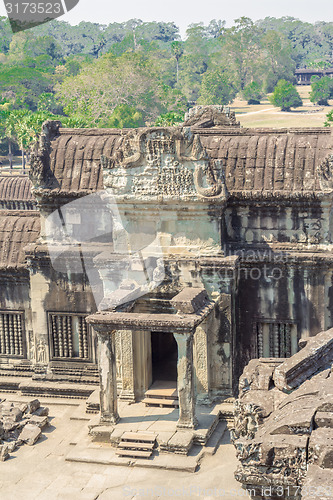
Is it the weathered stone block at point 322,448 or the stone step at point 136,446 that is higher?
the weathered stone block at point 322,448

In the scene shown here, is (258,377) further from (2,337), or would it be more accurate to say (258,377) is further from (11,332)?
(2,337)

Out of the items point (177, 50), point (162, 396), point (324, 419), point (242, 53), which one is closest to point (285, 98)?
point (242, 53)

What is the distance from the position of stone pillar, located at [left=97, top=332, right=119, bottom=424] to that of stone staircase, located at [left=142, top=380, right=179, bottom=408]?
1.60 m

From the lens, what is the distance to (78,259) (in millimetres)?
21219

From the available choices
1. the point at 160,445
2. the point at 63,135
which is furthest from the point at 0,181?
the point at 160,445

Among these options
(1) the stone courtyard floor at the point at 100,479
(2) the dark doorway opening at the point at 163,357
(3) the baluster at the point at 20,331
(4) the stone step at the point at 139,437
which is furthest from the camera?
(3) the baluster at the point at 20,331

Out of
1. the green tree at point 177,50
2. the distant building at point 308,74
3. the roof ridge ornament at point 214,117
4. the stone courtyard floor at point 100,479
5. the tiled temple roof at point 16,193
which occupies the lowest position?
the stone courtyard floor at point 100,479

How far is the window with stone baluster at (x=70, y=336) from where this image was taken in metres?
21.9

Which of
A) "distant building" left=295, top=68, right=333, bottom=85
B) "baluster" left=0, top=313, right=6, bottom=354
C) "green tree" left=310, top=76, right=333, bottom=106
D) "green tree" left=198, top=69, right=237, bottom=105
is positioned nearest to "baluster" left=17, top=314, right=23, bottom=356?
"baluster" left=0, top=313, right=6, bottom=354

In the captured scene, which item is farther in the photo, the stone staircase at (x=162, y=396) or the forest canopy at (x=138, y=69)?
the forest canopy at (x=138, y=69)

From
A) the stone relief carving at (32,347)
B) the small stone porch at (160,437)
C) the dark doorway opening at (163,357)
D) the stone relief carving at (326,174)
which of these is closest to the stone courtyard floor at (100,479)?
the small stone porch at (160,437)

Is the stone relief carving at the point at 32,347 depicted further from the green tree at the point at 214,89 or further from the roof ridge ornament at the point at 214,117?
the green tree at the point at 214,89

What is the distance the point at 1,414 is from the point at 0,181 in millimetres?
21296

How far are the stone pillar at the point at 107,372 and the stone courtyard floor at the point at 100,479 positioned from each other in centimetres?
132
